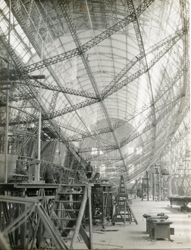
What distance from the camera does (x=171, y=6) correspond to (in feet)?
51.0

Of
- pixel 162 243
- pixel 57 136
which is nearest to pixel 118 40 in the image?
pixel 57 136

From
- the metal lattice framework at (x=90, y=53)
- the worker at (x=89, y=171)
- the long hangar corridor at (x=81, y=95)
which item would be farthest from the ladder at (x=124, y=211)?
the metal lattice framework at (x=90, y=53)

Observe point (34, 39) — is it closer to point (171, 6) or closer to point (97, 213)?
point (171, 6)

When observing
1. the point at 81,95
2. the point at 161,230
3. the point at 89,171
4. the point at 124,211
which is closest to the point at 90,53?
the point at 81,95

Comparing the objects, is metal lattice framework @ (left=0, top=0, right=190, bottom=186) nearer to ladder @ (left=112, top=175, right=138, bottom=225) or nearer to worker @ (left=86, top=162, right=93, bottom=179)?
worker @ (left=86, top=162, right=93, bottom=179)

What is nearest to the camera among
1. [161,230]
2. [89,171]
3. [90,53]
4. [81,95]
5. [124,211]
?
[161,230]

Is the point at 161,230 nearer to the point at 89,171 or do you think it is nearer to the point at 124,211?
the point at 124,211

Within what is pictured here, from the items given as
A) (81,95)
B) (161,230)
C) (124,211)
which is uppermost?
(81,95)

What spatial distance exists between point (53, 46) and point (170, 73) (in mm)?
9516

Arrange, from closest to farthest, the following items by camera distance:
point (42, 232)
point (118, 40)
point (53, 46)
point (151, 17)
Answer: point (42, 232)
point (151, 17)
point (53, 46)
point (118, 40)

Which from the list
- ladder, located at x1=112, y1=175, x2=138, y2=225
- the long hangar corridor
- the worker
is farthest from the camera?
the worker

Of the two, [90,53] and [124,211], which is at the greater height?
[90,53]

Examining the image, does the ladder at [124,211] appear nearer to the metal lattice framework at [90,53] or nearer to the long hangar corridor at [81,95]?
the long hangar corridor at [81,95]

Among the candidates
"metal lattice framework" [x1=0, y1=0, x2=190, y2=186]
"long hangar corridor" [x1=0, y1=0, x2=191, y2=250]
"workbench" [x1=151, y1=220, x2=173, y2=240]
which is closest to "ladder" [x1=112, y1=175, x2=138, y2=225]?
"long hangar corridor" [x1=0, y1=0, x2=191, y2=250]
